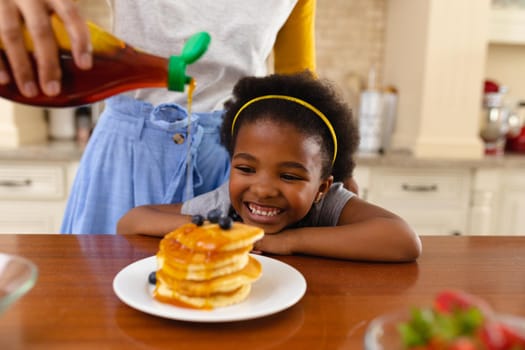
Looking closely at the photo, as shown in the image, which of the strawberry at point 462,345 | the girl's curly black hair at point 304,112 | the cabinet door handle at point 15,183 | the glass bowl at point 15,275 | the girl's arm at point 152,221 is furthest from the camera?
the cabinet door handle at point 15,183

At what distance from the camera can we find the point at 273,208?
3.36 ft

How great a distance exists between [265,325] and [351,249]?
31 cm

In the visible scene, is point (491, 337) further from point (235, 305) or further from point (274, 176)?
point (274, 176)

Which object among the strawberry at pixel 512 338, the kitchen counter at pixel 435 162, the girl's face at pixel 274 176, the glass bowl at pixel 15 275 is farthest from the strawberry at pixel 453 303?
the kitchen counter at pixel 435 162

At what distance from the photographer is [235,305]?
603 millimetres

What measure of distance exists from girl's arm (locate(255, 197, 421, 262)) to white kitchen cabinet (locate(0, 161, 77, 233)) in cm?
164

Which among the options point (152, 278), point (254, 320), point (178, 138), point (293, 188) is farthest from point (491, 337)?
point (178, 138)

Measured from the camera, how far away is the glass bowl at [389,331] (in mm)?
396

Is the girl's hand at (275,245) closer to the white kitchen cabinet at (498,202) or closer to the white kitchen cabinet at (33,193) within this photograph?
the white kitchen cabinet at (33,193)

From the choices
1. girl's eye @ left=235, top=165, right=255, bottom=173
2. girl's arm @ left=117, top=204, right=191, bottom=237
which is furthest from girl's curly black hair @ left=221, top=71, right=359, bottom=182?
girl's arm @ left=117, top=204, right=191, bottom=237

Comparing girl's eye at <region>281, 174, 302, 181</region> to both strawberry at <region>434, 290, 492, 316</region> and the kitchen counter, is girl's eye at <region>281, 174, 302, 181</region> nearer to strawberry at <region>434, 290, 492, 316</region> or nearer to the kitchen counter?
strawberry at <region>434, 290, 492, 316</region>

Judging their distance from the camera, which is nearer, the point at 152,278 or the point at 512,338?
the point at 512,338

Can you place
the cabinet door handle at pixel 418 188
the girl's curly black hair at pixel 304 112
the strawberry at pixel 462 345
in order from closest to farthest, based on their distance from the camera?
the strawberry at pixel 462 345, the girl's curly black hair at pixel 304 112, the cabinet door handle at pixel 418 188

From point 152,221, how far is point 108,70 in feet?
1.34
